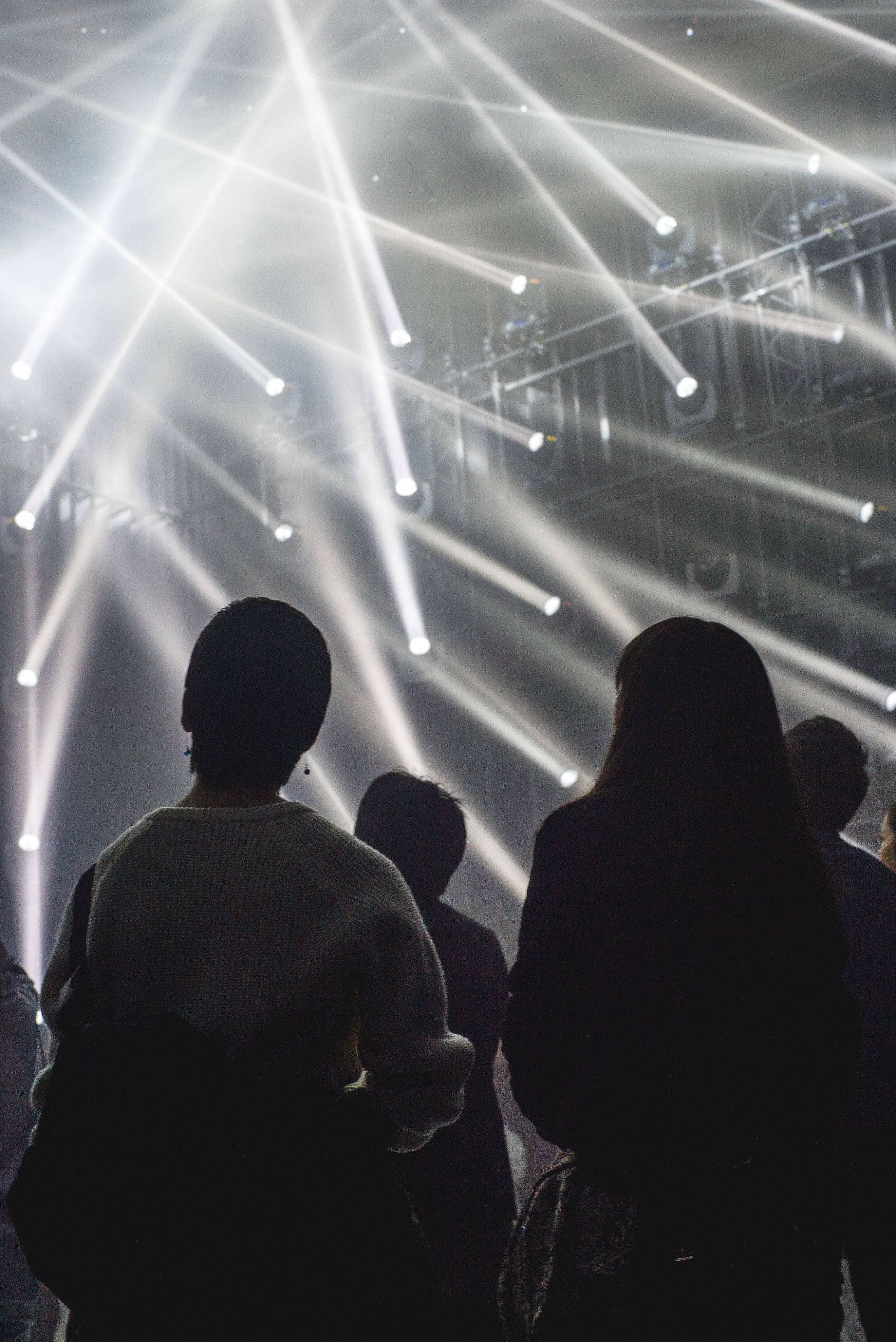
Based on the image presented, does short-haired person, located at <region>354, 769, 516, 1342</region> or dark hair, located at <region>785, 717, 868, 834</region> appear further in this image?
dark hair, located at <region>785, 717, 868, 834</region>

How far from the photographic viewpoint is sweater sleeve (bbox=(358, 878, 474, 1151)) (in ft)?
3.43

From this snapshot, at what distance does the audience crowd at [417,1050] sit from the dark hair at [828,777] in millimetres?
593

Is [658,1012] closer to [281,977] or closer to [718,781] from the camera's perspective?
[718,781]

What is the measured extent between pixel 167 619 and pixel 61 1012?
10.1m

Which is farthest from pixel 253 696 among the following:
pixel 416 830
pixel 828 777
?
pixel 828 777

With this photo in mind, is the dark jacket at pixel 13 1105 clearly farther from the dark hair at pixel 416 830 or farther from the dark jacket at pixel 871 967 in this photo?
the dark jacket at pixel 871 967

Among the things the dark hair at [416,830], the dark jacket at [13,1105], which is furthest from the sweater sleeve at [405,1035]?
the dark jacket at [13,1105]

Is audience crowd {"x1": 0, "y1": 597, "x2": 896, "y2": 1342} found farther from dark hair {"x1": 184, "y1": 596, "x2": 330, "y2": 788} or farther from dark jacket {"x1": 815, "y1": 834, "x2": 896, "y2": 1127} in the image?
dark jacket {"x1": 815, "y1": 834, "x2": 896, "y2": 1127}

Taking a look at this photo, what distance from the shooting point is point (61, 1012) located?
41.7 inches

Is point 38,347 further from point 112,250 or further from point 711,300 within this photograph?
point 711,300

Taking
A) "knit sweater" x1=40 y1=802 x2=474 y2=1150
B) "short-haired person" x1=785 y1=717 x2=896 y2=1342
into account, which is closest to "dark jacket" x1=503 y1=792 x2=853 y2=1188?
"knit sweater" x1=40 y1=802 x2=474 y2=1150

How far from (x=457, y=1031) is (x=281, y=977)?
80cm

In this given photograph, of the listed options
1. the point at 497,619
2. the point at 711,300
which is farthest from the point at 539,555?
the point at 711,300

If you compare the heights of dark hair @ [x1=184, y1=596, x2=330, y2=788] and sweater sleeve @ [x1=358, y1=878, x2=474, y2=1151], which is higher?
dark hair @ [x1=184, y1=596, x2=330, y2=788]
